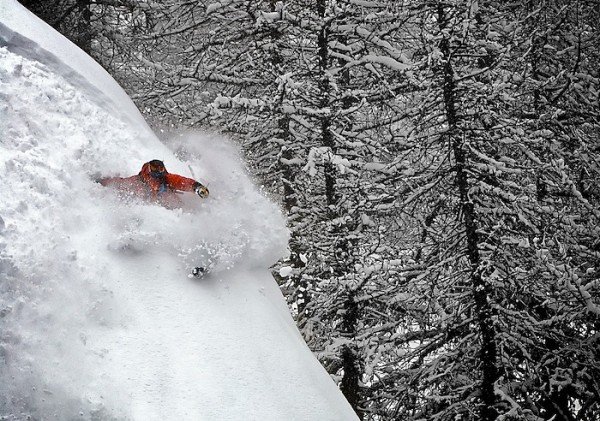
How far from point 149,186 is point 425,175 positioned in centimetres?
462

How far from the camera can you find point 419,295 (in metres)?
9.62

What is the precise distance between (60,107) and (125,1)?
21.7 ft

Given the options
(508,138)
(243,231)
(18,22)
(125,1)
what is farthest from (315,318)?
(125,1)

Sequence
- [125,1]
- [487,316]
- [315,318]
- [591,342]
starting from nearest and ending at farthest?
1. [487,316]
2. [591,342]
3. [315,318]
4. [125,1]

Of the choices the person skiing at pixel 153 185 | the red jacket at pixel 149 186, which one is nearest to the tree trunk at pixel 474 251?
the person skiing at pixel 153 185

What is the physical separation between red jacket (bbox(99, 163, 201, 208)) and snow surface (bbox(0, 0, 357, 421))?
7.1 inches

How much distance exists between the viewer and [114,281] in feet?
18.4

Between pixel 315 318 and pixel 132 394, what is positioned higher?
pixel 315 318

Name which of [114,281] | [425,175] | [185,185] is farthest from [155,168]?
[425,175]

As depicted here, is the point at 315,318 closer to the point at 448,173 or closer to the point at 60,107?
the point at 448,173

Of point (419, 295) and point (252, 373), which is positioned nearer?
point (252, 373)

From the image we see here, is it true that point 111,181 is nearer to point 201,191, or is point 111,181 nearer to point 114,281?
point 201,191

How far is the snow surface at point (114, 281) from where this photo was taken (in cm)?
491

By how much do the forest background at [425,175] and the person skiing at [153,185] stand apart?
2.80 meters
